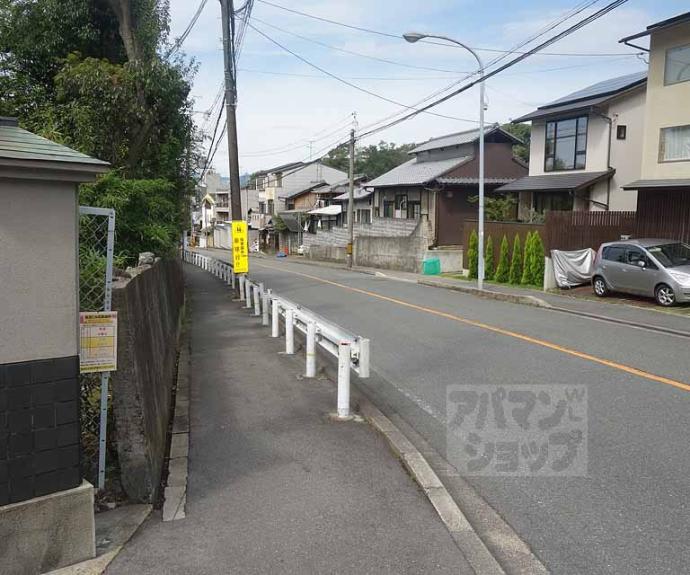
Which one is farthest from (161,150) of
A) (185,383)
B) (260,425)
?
(260,425)

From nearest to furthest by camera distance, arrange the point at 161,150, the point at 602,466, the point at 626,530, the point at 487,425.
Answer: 1. the point at 626,530
2. the point at 602,466
3. the point at 487,425
4. the point at 161,150

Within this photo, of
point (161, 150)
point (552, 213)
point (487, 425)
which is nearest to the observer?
point (487, 425)

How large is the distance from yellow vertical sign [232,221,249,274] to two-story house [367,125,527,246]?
18503 millimetres

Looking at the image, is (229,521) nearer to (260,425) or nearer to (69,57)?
(260,425)

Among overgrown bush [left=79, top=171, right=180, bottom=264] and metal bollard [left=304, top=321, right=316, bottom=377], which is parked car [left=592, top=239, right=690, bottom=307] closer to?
metal bollard [left=304, top=321, right=316, bottom=377]

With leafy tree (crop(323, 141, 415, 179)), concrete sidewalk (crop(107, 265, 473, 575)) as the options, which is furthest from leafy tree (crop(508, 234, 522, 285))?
leafy tree (crop(323, 141, 415, 179))

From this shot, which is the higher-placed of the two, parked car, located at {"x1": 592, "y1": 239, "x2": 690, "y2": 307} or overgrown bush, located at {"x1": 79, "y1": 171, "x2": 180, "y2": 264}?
overgrown bush, located at {"x1": 79, "y1": 171, "x2": 180, "y2": 264}

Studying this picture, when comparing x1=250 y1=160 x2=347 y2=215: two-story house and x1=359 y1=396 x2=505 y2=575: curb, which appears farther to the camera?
x1=250 y1=160 x2=347 y2=215: two-story house

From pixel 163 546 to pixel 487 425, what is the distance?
3655mm

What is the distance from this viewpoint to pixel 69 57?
1245 centimetres

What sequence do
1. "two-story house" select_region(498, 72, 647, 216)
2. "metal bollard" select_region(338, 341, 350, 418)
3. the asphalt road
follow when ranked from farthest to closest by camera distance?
"two-story house" select_region(498, 72, 647, 216), "metal bollard" select_region(338, 341, 350, 418), the asphalt road

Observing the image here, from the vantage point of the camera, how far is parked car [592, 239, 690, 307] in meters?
15.6

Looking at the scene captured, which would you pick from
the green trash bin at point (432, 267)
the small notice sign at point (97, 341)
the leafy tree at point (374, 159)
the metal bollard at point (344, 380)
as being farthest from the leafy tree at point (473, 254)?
the leafy tree at point (374, 159)

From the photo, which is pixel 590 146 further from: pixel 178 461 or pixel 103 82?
pixel 178 461
